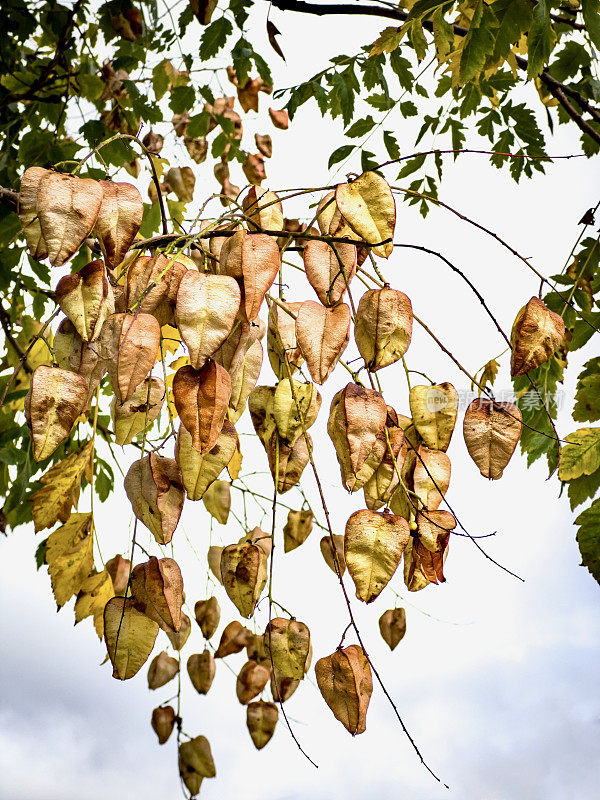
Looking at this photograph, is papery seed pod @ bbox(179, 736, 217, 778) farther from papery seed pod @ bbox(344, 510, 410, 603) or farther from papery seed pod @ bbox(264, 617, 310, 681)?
papery seed pod @ bbox(344, 510, 410, 603)

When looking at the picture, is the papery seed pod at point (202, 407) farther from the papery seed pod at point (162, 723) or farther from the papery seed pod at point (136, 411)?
the papery seed pod at point (162, 723)

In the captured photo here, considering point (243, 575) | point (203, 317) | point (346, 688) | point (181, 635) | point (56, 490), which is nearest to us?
point (203, 317)

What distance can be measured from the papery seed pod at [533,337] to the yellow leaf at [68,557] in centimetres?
54

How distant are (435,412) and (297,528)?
411 mm

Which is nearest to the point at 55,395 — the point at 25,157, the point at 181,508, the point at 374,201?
the point at 181,508

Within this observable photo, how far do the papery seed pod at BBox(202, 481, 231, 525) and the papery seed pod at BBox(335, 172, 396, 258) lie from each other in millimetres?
476

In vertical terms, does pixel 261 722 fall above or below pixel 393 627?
below

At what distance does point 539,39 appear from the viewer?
0.92 metres

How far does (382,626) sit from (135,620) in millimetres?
595

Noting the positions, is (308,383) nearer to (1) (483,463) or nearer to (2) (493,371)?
(1) (483,463)

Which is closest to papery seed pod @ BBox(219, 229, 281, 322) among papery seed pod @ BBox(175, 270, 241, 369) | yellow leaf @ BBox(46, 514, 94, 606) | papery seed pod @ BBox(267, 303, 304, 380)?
papery seed pod @ BBox(175, 270, 241, 369)

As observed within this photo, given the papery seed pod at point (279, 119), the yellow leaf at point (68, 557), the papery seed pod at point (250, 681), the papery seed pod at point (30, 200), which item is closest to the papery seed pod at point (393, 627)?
the papery seed pod at point (250, 681)

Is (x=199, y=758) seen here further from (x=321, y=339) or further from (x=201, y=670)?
(x=321, y=339)

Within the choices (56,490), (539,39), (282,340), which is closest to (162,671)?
(56,490)
